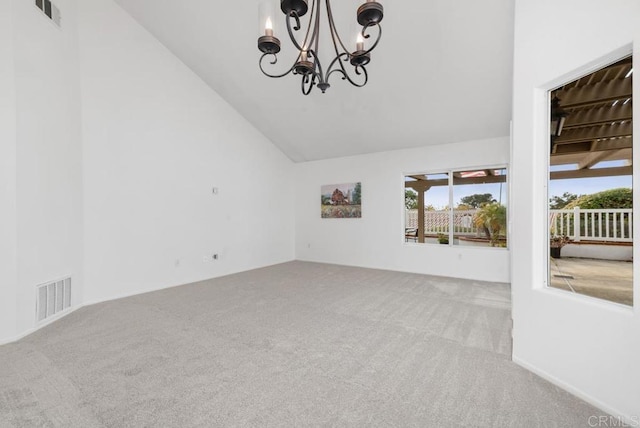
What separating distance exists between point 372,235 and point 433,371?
14.4 ft

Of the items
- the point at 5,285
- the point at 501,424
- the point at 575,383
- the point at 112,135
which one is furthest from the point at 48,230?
the point at 575,383

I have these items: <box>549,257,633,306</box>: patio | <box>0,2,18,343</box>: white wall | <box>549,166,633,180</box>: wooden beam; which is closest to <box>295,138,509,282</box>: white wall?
<box>549,257,633,306</box>: patio

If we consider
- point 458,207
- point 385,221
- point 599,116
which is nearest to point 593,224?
point 599,116

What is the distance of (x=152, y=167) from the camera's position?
4.70 metres

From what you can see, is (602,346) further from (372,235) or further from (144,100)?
(144,100)

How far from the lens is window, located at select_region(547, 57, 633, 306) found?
1816 millimetres

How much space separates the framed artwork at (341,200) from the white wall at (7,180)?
549cm

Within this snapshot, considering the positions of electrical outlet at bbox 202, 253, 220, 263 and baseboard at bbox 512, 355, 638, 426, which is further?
electrical outlet at bbox 202, 253, 220, 263

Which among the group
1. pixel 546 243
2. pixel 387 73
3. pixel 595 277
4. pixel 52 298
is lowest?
pixel 52 298

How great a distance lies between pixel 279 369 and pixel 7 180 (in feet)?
10.4

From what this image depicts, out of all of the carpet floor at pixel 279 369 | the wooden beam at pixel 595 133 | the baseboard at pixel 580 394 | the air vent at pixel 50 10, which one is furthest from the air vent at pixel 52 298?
the wooden beam at pixel 595 133

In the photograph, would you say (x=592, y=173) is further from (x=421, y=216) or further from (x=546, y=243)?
(x=421, y=216)

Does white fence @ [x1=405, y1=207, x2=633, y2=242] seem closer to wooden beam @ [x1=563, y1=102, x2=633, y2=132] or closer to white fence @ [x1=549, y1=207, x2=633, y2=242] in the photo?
white fence @ [x1=549, y1=207, x2=633, y2=242]

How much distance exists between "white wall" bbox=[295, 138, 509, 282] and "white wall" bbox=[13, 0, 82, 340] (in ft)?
15.7
